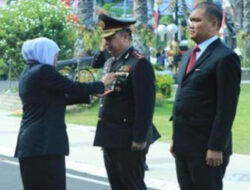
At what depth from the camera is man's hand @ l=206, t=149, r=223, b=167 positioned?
4.95 m

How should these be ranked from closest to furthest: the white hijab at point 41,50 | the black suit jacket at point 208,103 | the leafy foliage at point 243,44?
the black suit jacket at point 208,103 → the white hijab at point 41,50 → the leafy foliage at point 243,44

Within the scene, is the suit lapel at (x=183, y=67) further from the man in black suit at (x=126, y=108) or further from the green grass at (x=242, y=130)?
the green grass at (x=242, y=130)

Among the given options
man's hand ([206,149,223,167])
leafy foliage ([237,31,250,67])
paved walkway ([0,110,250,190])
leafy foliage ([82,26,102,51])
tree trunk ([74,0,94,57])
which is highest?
man's hand ([206,149,223,167])

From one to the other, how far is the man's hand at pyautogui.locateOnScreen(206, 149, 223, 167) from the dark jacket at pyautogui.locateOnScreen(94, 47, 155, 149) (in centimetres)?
86

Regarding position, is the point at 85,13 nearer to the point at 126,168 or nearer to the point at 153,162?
the point at 153,162

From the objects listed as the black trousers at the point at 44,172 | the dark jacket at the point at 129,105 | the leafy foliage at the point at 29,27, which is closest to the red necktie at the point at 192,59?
the dark jacket at the point at 129,105

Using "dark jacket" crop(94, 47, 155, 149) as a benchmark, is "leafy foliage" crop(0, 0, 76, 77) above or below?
below

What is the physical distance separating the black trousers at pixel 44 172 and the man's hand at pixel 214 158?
1.28 metres

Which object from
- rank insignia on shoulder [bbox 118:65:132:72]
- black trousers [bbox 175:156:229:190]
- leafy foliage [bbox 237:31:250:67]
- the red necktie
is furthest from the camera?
leafy foliage [bbox 237:31:250:67]

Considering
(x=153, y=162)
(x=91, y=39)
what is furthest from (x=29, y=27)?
(x=153, y=162)

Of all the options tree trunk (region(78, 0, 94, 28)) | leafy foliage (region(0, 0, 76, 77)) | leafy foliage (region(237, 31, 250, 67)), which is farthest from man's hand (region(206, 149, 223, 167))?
leafy foliage (region(237, 31, 250, 67))

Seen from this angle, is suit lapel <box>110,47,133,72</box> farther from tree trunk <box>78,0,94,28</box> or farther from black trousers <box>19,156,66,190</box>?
tree trunk <box>78,0,94,28</box>

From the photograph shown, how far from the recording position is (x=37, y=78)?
18.6 feet

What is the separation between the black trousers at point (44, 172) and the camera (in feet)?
18.5
